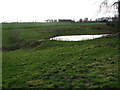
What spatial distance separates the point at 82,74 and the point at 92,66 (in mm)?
2233

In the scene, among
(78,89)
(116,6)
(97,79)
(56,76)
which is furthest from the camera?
(116,6)

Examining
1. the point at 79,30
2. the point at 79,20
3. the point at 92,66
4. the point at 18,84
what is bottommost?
the point at 18,84

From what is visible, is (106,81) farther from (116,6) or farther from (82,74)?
(116,6)

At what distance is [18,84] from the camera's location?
499 inches

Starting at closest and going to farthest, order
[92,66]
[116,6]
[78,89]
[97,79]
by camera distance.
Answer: [78,89], [97,79], [92,66], [116,6]

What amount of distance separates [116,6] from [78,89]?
18326 millimetres

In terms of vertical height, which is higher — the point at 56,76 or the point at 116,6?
the point at 116,6

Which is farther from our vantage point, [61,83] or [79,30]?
[79,30]

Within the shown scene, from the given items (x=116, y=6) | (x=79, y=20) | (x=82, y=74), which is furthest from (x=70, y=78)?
(x=79, y=20)

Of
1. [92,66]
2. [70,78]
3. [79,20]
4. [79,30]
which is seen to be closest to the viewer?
[70,78]

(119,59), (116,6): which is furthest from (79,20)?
(119,59)

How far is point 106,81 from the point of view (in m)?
10.8

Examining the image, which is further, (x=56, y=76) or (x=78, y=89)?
(x=56, y=76)

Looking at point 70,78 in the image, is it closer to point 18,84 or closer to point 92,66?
point 92,66
